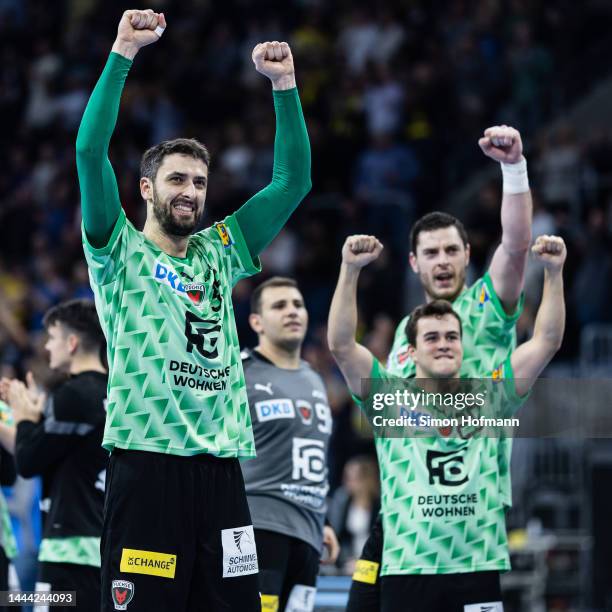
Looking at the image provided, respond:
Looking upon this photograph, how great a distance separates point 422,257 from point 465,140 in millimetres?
8895

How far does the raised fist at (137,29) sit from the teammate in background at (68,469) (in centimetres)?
235

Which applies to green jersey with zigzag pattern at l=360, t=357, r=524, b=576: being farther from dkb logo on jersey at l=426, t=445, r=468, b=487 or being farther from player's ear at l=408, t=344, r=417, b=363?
player's ear at l=408, t=344, r=417, b=363

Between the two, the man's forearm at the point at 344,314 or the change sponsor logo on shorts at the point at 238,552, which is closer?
the change sponsor logo on shorts at the point at 238,552

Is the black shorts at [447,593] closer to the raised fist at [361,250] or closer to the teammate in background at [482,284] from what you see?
the teammate in background at [482,284]

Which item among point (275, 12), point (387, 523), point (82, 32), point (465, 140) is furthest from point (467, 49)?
point (387, 523)

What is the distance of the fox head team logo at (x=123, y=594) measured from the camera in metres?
4.65

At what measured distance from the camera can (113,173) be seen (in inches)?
188

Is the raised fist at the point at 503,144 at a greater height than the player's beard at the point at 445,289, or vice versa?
the raised fist at the point at 503,144

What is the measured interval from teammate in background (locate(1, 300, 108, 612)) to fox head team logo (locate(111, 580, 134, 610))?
1861mm

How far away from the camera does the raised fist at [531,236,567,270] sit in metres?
6.02

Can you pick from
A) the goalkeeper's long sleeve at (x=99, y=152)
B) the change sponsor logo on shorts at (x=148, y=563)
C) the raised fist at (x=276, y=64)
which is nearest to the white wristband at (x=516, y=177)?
the raised fist at (x=276, y=64)

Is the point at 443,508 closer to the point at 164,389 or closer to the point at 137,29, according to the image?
the point at 164,389

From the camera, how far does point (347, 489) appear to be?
1127cm

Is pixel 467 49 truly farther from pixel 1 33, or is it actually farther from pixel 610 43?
pixel 1 33
